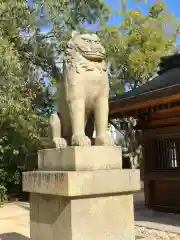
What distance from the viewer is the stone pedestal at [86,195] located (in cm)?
362

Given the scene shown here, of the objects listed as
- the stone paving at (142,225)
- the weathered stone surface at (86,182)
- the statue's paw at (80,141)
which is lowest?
the stone paving at (142,225)

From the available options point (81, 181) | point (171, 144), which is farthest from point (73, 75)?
point (171, 144)

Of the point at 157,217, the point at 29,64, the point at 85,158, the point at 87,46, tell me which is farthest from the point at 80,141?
the point at 29,64

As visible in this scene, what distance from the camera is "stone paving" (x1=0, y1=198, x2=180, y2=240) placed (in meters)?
6.43

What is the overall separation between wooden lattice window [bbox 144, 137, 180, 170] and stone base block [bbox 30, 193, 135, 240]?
471 cm

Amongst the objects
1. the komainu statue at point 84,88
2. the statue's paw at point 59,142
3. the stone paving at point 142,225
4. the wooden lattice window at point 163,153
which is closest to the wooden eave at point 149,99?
the wooden lattice window at point 163,153

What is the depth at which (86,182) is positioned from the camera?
3.60 meters

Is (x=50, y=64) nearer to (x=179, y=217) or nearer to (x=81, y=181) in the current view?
(x=179, y=217)

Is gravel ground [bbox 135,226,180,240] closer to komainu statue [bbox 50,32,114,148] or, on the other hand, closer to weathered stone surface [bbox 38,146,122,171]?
weathered stone surface [bbox 38,146,122,171]

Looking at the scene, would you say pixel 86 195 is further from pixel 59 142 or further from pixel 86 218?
pixel 59 142

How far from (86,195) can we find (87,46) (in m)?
1.71

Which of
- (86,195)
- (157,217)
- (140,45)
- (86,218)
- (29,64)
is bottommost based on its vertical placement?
(157,217)

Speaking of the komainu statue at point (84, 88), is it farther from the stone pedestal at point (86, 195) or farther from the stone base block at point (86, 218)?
the stone base block at point (86, 218)

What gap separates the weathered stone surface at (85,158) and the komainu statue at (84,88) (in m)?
0.12
